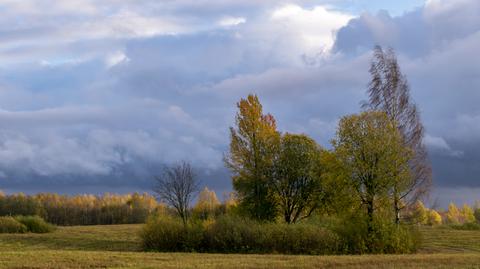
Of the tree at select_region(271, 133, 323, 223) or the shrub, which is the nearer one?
the shrub

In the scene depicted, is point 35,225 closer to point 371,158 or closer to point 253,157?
point 253,157

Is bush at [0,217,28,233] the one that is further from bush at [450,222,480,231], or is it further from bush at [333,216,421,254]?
bush at [450,222,480,231]

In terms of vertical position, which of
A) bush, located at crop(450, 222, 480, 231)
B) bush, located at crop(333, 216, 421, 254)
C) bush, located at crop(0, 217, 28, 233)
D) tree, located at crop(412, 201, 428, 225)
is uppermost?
bush, located at crop(0, 217, 28, 233)

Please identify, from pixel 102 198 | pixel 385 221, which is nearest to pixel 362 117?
pixel 385 221

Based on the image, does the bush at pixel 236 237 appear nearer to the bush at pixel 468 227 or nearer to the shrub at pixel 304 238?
the shrub at pixel 304 238

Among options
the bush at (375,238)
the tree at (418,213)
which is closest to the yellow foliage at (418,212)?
the tree at (418,213)

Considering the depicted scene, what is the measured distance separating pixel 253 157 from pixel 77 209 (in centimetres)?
9530

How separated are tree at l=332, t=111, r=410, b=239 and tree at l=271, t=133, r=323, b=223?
8.06m

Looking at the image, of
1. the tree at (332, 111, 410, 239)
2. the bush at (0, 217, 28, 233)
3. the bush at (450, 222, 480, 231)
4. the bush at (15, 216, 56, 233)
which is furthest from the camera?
the bush at (15, 216, 56, 233)

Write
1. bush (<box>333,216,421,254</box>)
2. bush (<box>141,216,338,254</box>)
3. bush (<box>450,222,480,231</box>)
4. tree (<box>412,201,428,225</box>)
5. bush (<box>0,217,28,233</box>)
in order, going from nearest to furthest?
bush (<box>141,216,338,254</box>) < bush (<box>333,216,421,254</box>) < tree (<box>412,201,428,225</box>) < bush (<box>450,222,480,231</box>) < bush (<box>0,217,28,233</box>)

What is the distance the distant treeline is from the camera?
137625 mm

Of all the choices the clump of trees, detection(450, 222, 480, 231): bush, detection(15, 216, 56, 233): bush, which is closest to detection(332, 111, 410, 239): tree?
the clump of trees

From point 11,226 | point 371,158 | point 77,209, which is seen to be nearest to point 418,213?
point 371,158

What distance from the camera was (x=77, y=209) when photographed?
14775 centimetres
